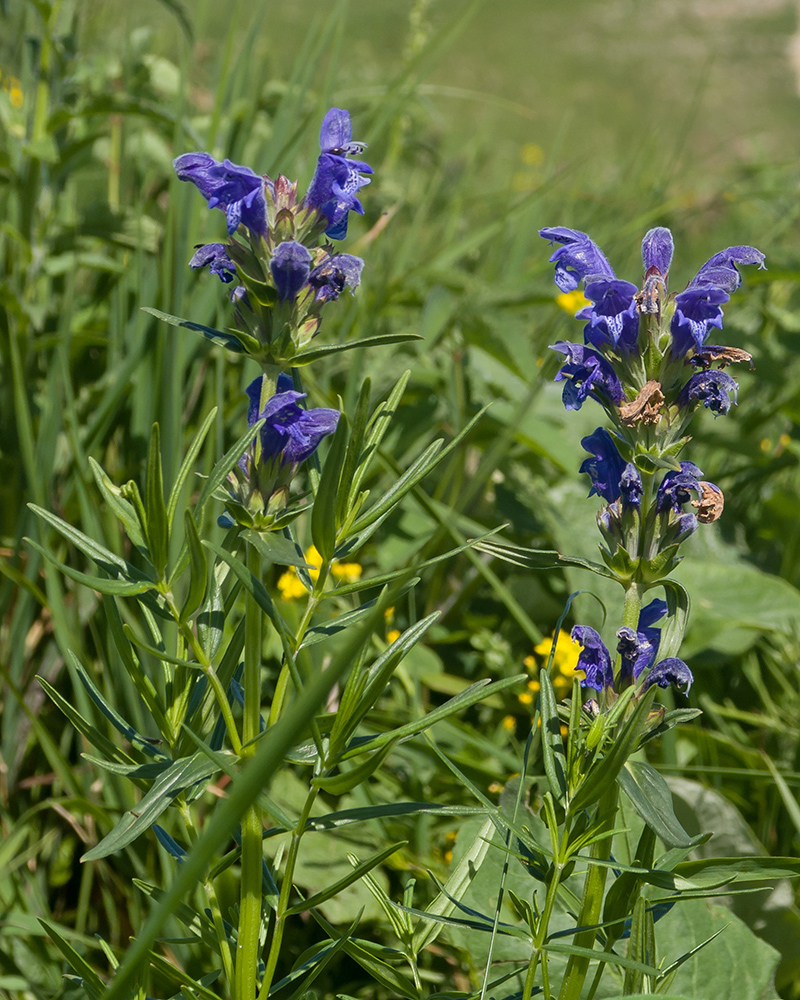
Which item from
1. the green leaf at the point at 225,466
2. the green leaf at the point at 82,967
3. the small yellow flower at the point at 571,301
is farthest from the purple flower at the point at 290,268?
the small yellow flower at the point at 571,301

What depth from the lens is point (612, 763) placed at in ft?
2.33

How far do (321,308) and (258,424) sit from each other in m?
0.14

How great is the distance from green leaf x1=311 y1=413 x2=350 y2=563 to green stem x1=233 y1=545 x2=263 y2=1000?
0.07m

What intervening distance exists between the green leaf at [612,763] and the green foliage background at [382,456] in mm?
217

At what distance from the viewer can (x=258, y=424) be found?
0.73 metres

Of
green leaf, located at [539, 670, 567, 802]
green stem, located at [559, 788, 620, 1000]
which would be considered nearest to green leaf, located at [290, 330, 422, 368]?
green leaf, located at [539, 670, 567, 802]

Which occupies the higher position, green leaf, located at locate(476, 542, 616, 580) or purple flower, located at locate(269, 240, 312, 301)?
purple flower, located at locate(269, 240, 312, 301)

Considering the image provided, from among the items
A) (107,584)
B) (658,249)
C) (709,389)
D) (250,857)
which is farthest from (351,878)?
(658,249)

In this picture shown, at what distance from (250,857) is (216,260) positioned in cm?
54

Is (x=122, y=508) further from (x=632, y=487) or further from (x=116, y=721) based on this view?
(x=632, y=487)

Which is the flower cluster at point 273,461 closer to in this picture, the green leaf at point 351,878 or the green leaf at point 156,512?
the green leaf at point 156,512

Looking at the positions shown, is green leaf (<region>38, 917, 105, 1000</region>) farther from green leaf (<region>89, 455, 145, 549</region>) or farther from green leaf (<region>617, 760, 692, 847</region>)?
green leaf (<region>617, 760, 692, 847</region>)

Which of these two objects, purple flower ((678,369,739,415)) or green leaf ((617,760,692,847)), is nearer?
green leaf ((617,760,692,847))

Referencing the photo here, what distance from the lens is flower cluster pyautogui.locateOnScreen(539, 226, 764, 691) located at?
822 millimetres
